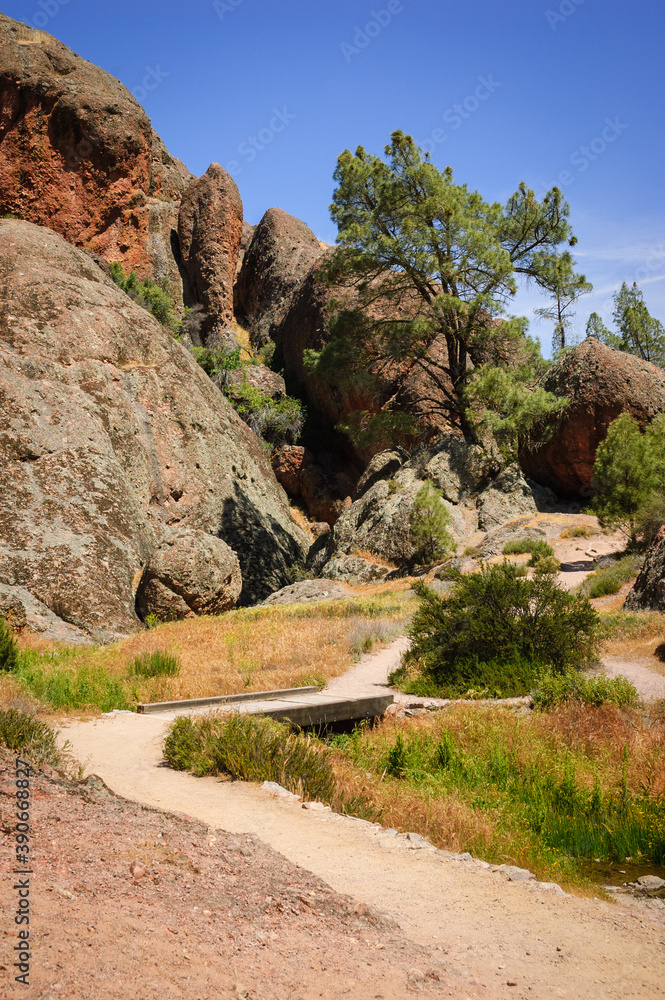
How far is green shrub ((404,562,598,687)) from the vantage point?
31.3 feet

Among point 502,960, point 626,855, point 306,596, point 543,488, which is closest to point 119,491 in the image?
point 306,596

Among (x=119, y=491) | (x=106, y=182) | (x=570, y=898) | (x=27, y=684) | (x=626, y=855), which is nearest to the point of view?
(x=570, y=898)

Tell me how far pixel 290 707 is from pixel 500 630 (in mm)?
3586

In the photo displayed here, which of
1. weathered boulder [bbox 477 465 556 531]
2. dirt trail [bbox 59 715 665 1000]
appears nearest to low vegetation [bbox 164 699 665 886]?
dirt trail [bbox 59 715 665 1000]

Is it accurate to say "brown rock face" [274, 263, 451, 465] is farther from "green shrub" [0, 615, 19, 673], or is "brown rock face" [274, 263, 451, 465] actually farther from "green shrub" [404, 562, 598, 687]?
"green shrub" [0, 615, 19, 673]

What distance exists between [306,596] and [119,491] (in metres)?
6.08

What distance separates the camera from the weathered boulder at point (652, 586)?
42.1ft

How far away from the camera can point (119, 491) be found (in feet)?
54.6

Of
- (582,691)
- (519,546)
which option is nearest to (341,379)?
(519,546)

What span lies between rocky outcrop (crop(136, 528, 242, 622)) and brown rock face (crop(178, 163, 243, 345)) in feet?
84.5

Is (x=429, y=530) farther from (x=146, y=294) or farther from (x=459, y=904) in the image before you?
(x=459, y=904)

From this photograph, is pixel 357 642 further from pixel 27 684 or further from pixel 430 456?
pixel 430 456

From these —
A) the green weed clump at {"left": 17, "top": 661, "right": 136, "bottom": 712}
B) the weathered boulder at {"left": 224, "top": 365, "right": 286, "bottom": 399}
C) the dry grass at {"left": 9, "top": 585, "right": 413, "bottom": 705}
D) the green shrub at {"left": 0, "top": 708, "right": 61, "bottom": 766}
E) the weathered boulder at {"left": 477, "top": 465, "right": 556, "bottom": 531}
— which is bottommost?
the dry grass at {"left": 9, "top": 585, "right": 413, "bottom": 705}

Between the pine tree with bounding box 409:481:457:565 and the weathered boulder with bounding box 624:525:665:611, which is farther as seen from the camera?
the pine tree with bounding box 409:481:457:565
